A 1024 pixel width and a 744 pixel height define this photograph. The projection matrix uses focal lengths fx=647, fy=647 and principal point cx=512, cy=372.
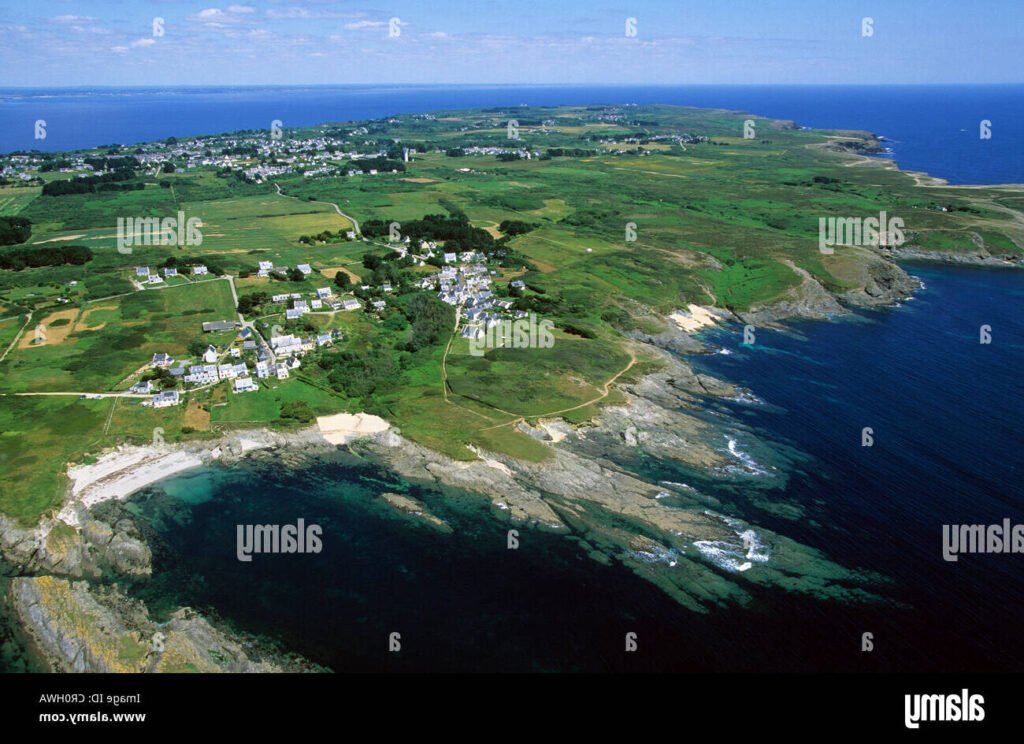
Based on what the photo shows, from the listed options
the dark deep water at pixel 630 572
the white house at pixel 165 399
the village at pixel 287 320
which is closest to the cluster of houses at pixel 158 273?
the village at pixel 287 320

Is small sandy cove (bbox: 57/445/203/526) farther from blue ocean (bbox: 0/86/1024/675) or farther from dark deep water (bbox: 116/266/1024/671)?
dark deep water (bbox: 116/266/1024/671)

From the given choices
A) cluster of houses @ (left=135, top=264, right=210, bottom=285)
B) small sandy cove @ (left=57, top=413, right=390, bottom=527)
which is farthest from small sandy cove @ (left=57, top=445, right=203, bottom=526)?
cluster of houses @ (left=135, top=264, right=210, bottom=285)

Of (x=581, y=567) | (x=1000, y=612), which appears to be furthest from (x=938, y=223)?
(x=581, y=567)

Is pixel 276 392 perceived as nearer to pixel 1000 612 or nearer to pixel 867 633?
pixel 867 633

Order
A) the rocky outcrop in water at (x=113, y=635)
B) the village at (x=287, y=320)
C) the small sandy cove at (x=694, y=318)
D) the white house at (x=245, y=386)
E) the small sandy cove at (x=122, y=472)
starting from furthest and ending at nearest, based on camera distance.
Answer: the small sandy cove at (x=694, y=318), the village at (x=287, y=320), the white house at (x=245, y=386), the small sandy cove at (x=122, y=472), the rocky outcrop in water at (x=113, y=635)

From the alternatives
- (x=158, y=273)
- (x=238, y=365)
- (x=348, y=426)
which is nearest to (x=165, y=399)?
(x=238, y=365)

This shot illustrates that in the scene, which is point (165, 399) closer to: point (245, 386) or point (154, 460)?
point (245, 386)

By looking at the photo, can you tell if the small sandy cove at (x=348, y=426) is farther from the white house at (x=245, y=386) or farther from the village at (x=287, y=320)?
the village at (x=287, y=320)
